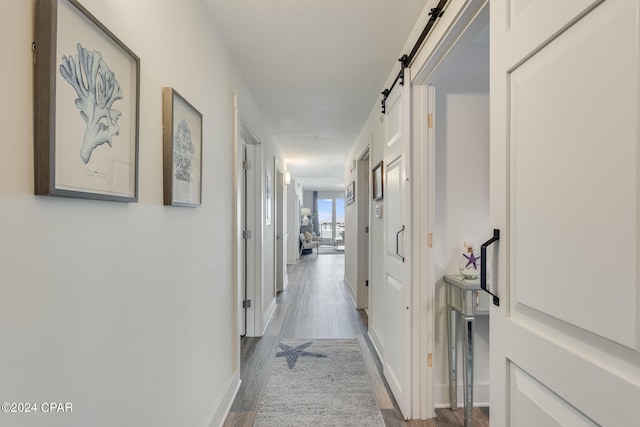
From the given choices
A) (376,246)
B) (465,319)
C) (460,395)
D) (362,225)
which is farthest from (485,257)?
(362,225)

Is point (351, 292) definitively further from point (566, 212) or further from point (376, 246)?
point (566, 212)

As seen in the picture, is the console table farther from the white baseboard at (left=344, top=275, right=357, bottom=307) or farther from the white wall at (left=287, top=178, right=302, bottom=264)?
the white wall at (left=287, top=178, right=302, bottom=264)

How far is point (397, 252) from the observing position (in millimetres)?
2055

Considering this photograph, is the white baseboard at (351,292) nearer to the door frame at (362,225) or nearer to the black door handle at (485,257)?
the door frame at (362,225)

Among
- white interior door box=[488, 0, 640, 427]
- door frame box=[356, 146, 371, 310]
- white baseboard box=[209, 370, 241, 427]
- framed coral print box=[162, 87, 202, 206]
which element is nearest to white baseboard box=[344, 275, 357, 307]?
door frame box=[356, 146, 371, 310]

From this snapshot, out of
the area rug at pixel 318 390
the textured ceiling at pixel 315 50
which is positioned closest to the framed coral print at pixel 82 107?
the textured ceiling at pixel 315 50

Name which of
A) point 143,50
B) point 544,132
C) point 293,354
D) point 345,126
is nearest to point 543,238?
point 544,132

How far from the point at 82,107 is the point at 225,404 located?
6.21 feet

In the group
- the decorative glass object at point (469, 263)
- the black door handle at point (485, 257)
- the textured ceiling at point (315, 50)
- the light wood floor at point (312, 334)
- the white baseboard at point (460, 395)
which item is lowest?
the light wood floor at point (312, 334)

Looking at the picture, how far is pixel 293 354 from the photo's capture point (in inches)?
111

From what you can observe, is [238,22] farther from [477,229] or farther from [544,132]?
[477,229]

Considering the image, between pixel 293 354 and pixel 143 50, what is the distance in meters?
2.57

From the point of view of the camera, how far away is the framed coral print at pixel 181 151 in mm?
1212

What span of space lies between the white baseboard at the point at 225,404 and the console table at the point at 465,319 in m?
1.43
